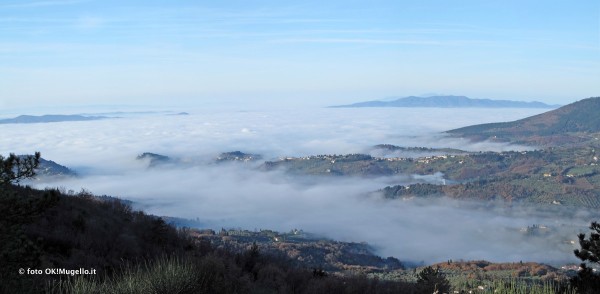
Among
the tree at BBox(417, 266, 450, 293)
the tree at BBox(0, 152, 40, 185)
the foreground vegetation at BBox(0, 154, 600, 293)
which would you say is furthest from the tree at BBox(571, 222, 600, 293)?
the tree at BBox(0, 152, 40, 185)

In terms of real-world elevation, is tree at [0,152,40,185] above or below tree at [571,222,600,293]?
above

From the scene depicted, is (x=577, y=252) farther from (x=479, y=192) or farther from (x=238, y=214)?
(x=479, y=192)

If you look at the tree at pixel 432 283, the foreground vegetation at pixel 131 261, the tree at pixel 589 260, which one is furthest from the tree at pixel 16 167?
the tree at pixel 589 260

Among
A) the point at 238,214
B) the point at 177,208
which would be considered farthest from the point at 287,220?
the point at 177,208

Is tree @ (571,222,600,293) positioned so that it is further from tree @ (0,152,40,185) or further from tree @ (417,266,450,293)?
tree @ (0,152,40,185)

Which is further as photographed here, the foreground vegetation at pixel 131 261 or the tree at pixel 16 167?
the tree at pixel 16 167

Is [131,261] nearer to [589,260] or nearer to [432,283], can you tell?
[432,283]

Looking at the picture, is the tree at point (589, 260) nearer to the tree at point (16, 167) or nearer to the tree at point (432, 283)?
the tree at point (432, 283)
